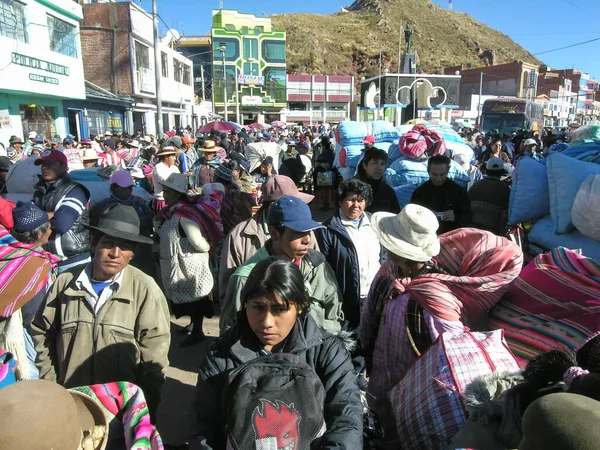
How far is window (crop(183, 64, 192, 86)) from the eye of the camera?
34919mm

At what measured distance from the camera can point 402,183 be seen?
505cm

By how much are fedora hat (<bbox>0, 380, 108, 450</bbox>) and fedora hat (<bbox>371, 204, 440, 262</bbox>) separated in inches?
59.6

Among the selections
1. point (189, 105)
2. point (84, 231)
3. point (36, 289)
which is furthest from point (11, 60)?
point (189, 105)

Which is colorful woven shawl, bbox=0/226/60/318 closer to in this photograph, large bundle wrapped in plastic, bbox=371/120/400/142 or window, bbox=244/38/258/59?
large bundle wrapped in plastic, bbox=371/120/400/142

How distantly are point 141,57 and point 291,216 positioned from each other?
88.8 ft

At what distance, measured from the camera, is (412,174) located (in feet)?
16.4

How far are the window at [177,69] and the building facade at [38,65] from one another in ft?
42.3

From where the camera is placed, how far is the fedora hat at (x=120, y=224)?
203 centimetres

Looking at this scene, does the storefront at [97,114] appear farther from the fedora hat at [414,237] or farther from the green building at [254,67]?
the green building at [254,67]

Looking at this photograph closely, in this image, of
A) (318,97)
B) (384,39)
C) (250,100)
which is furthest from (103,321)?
(384,39)

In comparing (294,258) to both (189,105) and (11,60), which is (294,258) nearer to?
(11,60)

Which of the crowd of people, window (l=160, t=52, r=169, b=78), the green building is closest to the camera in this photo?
the crowd of people

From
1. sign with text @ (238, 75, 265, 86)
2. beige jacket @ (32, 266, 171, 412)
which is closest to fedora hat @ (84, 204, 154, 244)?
beige jacket @ (32, 266, 171, 412)

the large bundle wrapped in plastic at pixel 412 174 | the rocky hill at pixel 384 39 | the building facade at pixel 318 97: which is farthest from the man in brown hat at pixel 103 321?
the rocky hill at pixel 384 39
